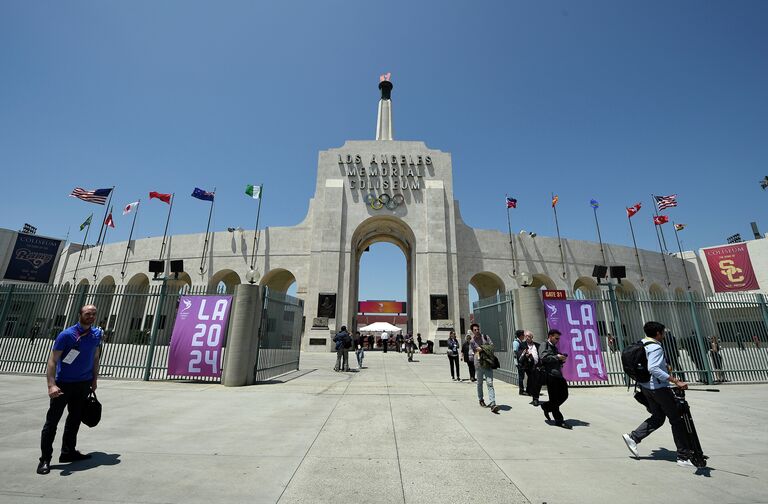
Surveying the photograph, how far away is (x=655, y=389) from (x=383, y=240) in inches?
1252

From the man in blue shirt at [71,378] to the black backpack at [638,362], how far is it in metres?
7.26

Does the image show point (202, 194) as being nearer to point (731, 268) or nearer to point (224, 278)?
point (224, 278)

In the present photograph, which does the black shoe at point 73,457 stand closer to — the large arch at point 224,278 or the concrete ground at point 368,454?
the concrete ground at point 368,454

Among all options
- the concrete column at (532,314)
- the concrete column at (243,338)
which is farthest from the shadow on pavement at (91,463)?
the concrete column at (532,314)

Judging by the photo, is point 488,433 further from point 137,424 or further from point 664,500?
point 137,424

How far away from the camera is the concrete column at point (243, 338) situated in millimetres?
9570

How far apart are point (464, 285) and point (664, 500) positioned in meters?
27.0

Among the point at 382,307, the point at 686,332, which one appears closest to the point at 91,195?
the point at 382,307

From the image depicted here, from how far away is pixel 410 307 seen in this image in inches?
1260

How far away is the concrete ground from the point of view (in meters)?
3.25

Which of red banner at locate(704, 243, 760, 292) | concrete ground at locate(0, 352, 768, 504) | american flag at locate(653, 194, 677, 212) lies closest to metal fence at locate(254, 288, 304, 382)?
concrete ground at locate(0, 352, 768, 504)

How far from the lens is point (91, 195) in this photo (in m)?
28.0

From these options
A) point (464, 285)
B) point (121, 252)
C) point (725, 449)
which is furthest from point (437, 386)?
point (121, 252)

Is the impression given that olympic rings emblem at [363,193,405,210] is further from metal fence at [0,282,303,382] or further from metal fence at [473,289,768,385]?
metal fence at [473,289,768,385]
